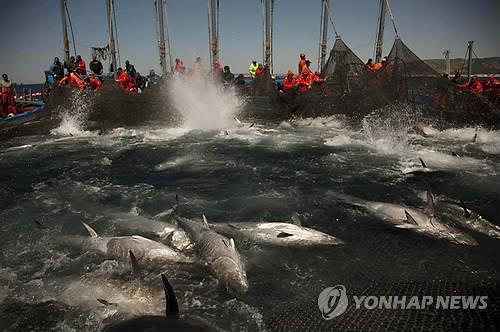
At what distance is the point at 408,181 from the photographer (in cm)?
780

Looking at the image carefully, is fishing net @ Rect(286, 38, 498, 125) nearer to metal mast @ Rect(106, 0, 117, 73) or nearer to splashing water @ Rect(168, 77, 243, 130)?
splashing water @ Rect(168, 77, 243, 130)

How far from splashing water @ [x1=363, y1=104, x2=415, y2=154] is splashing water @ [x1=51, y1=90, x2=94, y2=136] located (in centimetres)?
1082

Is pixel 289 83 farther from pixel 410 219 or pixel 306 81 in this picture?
pixel 410 219

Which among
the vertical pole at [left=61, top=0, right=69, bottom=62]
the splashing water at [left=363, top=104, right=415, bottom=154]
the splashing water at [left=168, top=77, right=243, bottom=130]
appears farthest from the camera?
the vertical pole at [left=61, top=0, right=69, bottom=62]

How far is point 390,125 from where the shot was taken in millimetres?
12234

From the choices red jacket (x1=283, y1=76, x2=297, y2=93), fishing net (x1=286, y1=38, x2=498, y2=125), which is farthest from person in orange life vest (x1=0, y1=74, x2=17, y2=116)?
fishing net (x1=286, y1=38, x2=498, y2=125)

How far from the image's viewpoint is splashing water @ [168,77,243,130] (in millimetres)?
14722

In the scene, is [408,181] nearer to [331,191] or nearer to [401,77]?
[331,191]

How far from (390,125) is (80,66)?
16.7 m

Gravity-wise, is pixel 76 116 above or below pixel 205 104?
below

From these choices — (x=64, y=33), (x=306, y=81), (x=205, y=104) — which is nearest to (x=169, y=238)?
(x=205, y=104)

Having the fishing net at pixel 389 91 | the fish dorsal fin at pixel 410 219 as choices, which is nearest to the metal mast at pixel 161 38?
the fishing net at pixel 389 91

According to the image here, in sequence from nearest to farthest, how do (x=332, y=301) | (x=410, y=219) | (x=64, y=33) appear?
(x=332, y=301), (x=410, y=219), (x=64, y=33)

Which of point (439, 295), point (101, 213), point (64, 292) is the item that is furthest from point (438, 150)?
point (64, 292)
